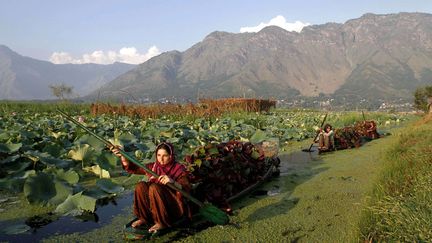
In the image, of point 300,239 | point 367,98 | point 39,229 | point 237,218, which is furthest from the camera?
point 367,98

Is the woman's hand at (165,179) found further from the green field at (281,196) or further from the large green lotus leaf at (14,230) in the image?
the large green lotus leaf at (14,230)

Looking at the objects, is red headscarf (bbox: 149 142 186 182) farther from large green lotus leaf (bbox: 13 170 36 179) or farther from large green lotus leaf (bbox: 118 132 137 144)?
large green lotus leaf (bbox: 118 132 137 144)

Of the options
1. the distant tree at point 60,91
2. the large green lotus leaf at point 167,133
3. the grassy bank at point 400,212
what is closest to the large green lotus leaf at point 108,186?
the grassy bank at point 400,212

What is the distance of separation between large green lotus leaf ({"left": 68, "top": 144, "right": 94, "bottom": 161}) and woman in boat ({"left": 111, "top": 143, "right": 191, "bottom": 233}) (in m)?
2.46

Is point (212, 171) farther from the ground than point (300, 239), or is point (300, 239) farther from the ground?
point (212, 171)

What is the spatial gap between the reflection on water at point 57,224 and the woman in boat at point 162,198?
2.57 feet

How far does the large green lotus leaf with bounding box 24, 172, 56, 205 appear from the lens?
5.13 meters

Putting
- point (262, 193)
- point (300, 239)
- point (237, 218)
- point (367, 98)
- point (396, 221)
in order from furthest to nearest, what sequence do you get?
point (367, 98) < point (262, 193) < point (237, 218) < point (300, 239) < point (396, 221)

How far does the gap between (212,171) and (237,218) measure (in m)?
0.80

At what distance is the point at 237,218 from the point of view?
505 centimetres

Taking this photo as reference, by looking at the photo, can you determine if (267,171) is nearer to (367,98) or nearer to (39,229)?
(39,229)

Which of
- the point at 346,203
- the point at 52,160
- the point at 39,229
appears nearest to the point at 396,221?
the point at 346,203

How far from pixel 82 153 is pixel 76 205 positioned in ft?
6.86

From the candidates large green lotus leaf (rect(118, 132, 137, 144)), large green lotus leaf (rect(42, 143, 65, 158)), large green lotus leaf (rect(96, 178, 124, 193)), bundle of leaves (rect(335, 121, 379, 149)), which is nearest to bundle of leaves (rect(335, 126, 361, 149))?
bundle of leaves (rect(335, 121, 379, 149))
